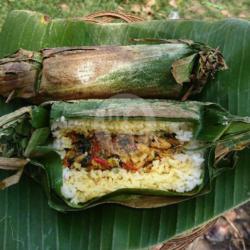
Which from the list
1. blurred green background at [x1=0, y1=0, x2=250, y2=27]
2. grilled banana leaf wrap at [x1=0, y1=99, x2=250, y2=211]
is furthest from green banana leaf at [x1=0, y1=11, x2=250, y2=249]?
blurred green background at [x1=0, y1=0, x2=250, y2=27]

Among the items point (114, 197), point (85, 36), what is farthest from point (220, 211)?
point (85, 36)

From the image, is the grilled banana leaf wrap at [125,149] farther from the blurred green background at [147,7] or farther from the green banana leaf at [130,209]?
the blurred green background at [147,7]

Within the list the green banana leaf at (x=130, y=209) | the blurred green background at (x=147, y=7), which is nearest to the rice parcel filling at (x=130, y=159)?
the green banana leaf at (x=130, y=209)

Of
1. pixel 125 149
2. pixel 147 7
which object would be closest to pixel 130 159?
pixel 125 149

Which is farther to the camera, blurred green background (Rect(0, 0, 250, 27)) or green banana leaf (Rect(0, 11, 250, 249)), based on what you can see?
blurred green background (Rect(0, 0, 250, 27))

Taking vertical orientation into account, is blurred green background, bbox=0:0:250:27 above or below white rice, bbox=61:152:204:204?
above

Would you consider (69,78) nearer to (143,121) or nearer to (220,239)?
(143,121)

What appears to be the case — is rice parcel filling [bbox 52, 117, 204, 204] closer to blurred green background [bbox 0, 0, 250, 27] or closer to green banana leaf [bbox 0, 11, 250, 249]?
green banana leaf [bbox 0, 11, 250, 249]

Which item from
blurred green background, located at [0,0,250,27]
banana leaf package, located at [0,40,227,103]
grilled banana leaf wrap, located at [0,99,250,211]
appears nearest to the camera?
grilled banana leaf wrap, located at [0,99,250,211]
